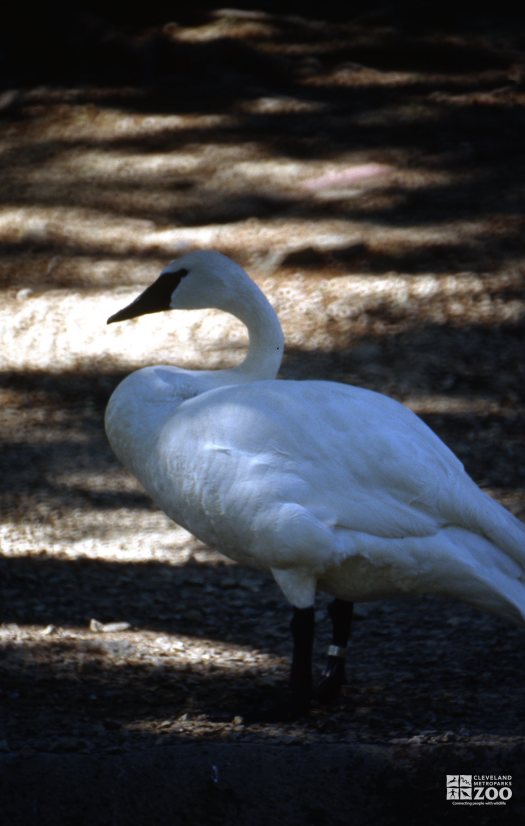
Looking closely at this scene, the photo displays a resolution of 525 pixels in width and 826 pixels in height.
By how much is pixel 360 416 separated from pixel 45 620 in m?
1.50

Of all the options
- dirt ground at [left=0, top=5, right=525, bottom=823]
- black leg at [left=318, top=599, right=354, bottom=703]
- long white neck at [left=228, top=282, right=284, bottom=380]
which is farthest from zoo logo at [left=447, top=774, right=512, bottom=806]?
long white neck at [left=228, top=282, right=284, bottom=380]

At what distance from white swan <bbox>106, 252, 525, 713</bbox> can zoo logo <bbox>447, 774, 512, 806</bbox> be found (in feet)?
1.79

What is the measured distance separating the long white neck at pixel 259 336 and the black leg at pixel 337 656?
774mm

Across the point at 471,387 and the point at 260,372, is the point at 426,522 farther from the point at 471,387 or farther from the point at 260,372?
the point at 471,387

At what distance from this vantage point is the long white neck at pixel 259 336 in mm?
3963

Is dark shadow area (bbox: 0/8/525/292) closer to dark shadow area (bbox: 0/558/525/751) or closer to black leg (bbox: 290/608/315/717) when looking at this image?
dark shadow area (bbox: 0/558/525/751)

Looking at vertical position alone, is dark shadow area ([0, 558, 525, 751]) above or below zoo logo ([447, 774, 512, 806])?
below

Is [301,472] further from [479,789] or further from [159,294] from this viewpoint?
[159,294]

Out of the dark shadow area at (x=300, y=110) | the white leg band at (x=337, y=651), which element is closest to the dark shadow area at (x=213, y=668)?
the white leg band at (x=337, y=651)

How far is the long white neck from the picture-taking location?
13.0 ft

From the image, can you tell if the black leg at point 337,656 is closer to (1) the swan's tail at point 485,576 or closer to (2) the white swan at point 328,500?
(2) the white swan at point 328,500

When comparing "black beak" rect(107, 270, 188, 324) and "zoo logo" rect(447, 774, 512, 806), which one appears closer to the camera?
"zoo logo" rect(447, 774, 512, 806)

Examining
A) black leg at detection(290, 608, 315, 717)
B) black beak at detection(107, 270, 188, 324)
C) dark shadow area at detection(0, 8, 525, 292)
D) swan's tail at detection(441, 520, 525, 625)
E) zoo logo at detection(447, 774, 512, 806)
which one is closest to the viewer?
zoo logo at detection(447, 774, 512, 806)

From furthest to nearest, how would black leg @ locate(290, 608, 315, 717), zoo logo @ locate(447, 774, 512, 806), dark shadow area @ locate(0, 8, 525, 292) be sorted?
dark shadow area @ locate(0, 8, 525, 292), black leg @ locate(290, 608, 315, 717), zoo logo @ locate(447, 774, 512, 806)
